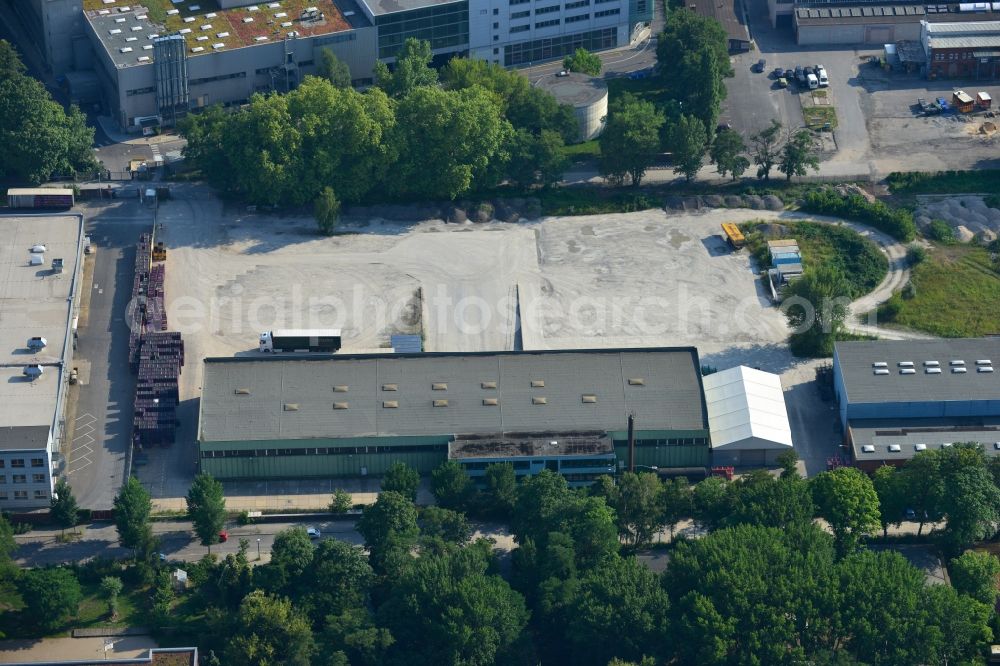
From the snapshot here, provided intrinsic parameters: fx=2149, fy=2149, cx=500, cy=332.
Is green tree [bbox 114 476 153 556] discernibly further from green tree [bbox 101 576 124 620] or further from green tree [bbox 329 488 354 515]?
green tree [bbox 329 488 354 515]

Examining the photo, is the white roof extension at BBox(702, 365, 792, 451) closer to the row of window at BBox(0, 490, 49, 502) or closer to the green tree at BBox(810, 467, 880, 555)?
the green tree at BBox(810, 467, 880, 555)

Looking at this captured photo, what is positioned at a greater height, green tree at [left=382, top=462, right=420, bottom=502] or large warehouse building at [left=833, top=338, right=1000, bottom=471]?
large warehouse building at [left=833, top=338, right=1000, bottom=471]

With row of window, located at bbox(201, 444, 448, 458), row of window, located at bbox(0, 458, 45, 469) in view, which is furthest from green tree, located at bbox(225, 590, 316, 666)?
row of window, located at bbox(0, 458, 45, 469)

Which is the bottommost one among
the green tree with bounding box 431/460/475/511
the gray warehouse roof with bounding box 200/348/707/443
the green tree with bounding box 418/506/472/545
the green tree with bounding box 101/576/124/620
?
the green tree with bounding box 101/576/124/620

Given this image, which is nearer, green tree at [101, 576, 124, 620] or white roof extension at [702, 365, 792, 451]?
green tree at [101, 576, 124, 620]

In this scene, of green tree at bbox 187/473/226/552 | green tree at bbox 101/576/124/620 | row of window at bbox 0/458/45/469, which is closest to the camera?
green tree at bbox 101/576/124/620

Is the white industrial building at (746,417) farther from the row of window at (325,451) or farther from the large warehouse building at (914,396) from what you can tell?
the row of window at (325,451)

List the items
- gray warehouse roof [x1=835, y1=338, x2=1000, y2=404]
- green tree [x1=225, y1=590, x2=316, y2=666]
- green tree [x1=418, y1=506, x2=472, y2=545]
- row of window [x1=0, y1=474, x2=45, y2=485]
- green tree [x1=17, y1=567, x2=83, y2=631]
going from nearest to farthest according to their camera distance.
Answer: green tree [x1=225, y1=590, x2=316, y2=666] → green tree [x1=17, y1=567, x2=83, y2=631] → green tree [x1=418, y1=506, x2=472, y2=545] → row of window [x1=0, y1=474, x2=45, y2=485] → gray warehouse roof [x1=835, y1=338, x2=1000, y2=404]
